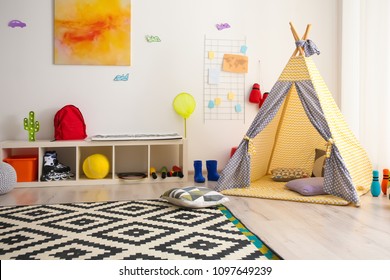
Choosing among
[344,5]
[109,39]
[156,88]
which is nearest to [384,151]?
[344,5]

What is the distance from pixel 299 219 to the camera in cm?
263

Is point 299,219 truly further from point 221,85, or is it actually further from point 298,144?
point 221,85

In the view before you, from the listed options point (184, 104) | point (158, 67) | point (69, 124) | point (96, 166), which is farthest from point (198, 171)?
point (69, 124)

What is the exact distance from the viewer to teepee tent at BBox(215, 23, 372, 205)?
3.18 meters

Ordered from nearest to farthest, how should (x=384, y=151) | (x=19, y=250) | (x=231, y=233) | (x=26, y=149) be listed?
(x=19, y=250)
(x=231, y=233)
(x=384, y=151)
(x=26, y=149)

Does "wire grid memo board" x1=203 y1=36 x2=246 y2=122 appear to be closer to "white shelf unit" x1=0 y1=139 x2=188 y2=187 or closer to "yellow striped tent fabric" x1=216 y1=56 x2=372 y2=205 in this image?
"white shelf unit" x1=0 y1=139 x2=188 y2=187

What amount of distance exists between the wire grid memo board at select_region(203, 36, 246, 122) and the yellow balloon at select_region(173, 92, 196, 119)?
0.76ft

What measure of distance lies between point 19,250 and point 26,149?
2.25m

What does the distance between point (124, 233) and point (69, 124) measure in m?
1.97

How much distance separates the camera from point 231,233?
2.36m

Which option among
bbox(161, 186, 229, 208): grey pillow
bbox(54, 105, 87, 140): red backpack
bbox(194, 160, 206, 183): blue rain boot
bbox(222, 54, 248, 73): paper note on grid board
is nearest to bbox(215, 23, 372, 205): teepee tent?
bbox(161, 186, 229, 208): grey pillow

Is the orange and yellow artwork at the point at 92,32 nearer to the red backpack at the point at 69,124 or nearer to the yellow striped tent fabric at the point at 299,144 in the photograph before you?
the red backpack at the point at 69,124
